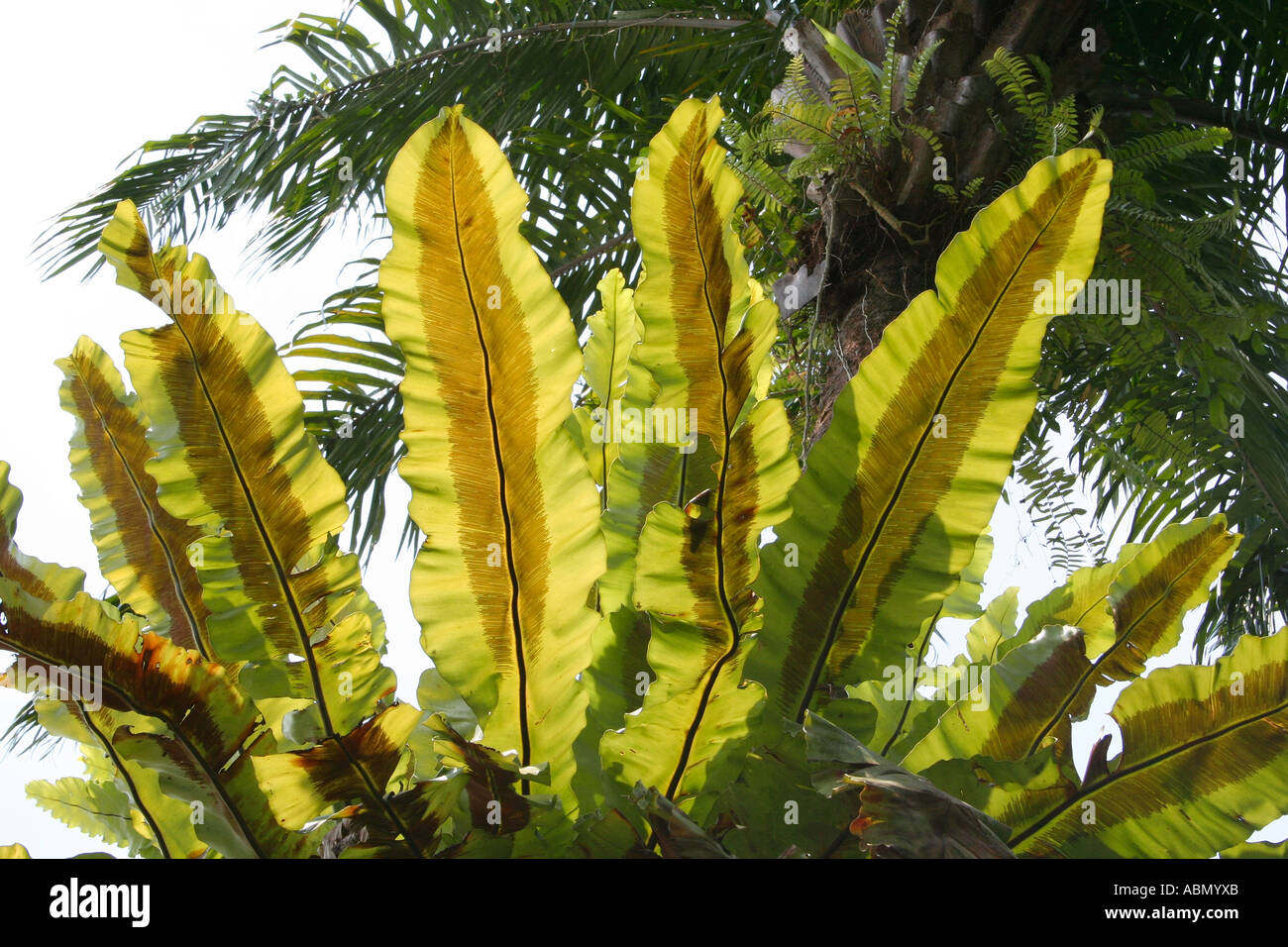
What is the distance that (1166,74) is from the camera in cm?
222

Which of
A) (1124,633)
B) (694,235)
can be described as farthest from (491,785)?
(1124,633)

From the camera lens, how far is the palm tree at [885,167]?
1.55 metres

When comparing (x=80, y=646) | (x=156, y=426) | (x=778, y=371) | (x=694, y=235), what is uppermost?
(x=778, y=371)

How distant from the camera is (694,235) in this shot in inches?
23.1

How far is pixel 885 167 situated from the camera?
1555 millimetres

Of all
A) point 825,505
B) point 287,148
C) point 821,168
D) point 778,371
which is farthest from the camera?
point 287,148

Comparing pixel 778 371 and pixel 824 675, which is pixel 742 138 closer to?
pixel 778 371

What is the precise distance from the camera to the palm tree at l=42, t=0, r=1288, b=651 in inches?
61.1

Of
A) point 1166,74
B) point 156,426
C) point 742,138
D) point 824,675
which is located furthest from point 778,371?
point 156,426

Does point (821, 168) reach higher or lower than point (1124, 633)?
higher
